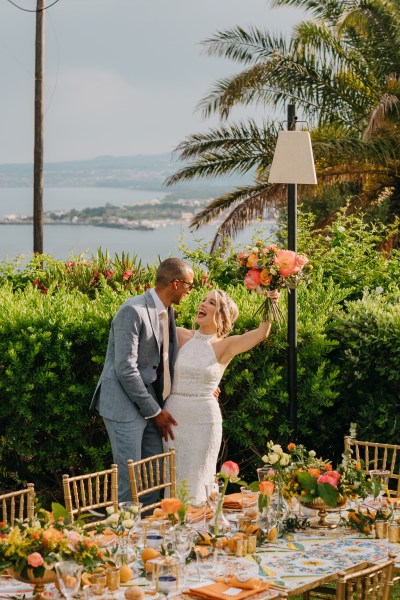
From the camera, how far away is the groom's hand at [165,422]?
6.41 metres

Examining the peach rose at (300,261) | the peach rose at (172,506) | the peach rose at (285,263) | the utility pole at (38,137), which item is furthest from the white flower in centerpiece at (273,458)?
the utility pole at (38,137)

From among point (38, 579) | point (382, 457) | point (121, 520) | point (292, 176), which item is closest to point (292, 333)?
point (292, 176)

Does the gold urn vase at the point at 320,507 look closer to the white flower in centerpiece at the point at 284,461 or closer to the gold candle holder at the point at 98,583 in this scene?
the white flower in centerpiece at the point at 284,461

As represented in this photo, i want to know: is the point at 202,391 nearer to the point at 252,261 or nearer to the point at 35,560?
the point at 252,261

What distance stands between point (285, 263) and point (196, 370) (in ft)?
2.89

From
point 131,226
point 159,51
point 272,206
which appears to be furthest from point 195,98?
point 159,51

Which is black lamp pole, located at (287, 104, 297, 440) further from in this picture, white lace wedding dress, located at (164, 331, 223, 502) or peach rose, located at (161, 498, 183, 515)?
peach rose, located at (161, 498, 183, 515)

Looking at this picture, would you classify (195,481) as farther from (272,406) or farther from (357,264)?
(357,264)

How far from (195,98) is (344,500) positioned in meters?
16.1

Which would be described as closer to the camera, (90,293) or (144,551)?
(144,551)

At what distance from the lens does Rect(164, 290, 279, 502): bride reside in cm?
646

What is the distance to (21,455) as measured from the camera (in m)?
7.82

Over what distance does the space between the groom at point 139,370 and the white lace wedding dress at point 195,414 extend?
0.07 meters

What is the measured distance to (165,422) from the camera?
642cm
